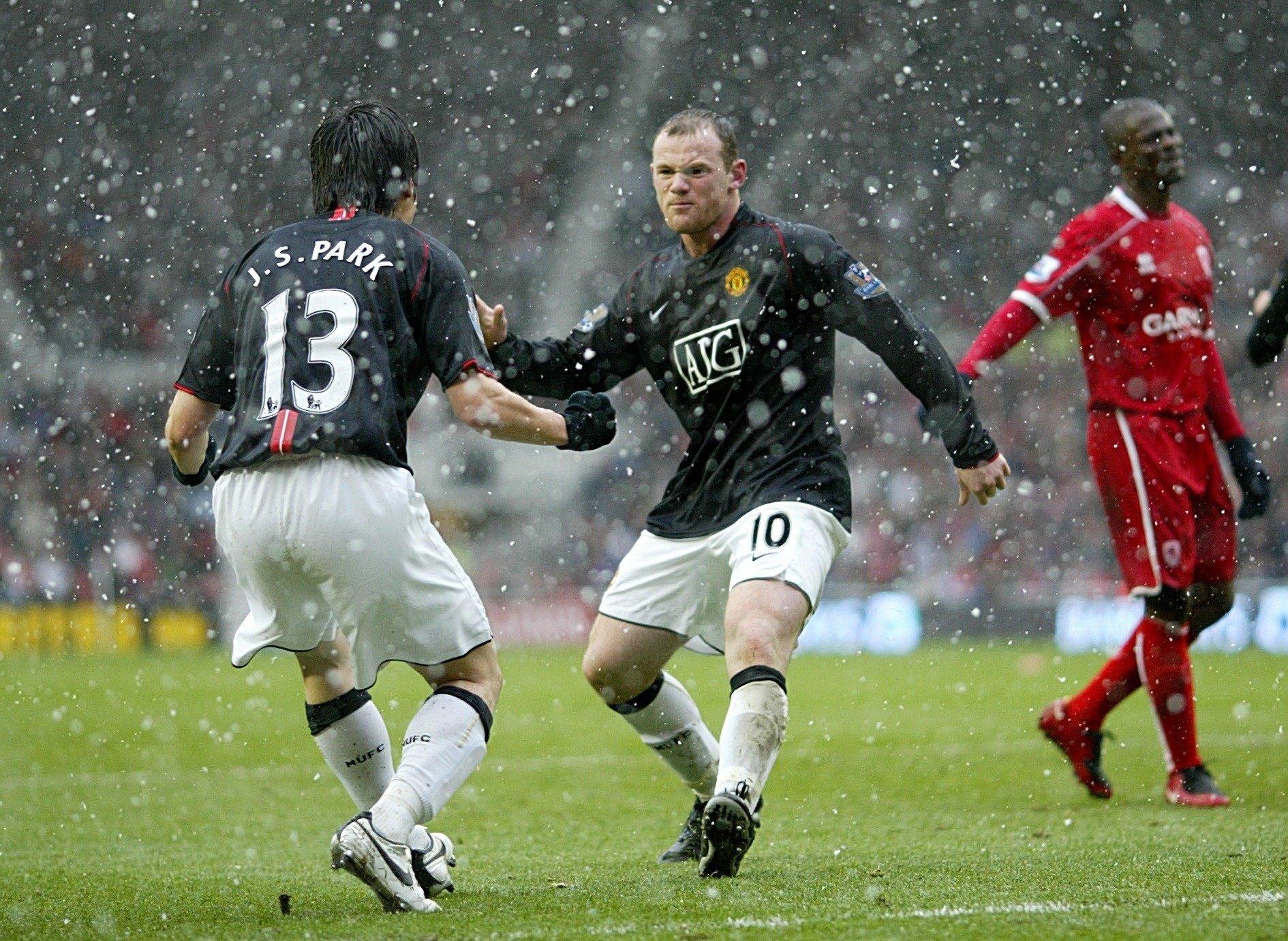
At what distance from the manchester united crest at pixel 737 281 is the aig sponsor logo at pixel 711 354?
8cm

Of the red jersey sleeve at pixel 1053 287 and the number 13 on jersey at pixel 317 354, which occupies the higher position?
the red jersey sleeve at pixel 1053 287

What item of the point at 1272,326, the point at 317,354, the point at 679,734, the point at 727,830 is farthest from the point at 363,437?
the point at 1272,326

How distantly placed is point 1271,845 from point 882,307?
5.49 ft

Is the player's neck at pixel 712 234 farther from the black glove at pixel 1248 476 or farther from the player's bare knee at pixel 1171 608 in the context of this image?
the black glove at pixel 1248 476

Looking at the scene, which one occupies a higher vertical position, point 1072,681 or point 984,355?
point 984,355

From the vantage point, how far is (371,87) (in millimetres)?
20297

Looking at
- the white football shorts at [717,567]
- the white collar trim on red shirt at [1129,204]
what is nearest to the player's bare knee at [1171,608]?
the white collar trim on red shirt at [1129,204]

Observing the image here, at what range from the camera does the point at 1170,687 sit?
17.5 ft

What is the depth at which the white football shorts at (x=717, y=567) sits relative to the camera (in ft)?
12.4

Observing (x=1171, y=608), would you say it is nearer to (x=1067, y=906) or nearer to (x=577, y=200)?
(x=1067, y=906)

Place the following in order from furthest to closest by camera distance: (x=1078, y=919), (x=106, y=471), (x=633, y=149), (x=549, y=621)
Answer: (x=633, y=149) → (x=106, y=471) → (x=549, y=621) → (x=1078, y=919)

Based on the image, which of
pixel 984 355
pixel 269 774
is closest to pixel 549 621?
pixel 269 774

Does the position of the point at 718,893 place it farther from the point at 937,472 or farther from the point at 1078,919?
the point at 937,472

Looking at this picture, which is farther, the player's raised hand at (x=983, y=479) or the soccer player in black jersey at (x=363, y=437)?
the player's raised hand at (x=983, y=479)
